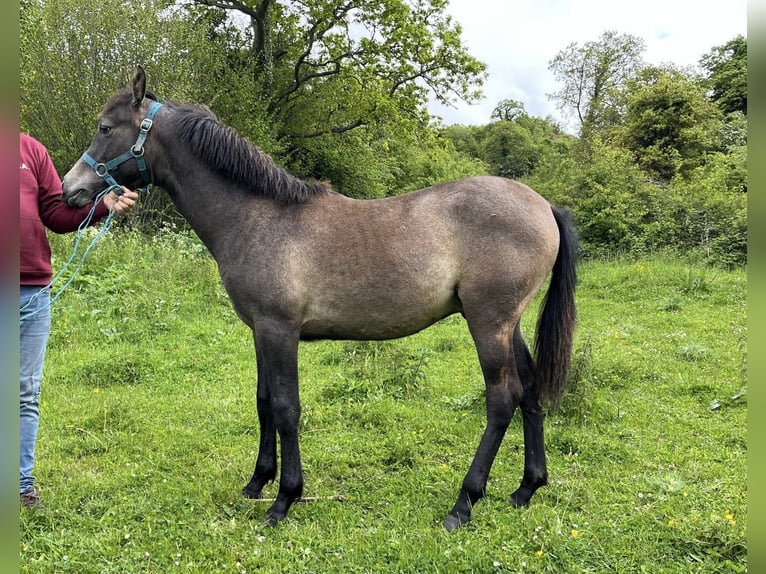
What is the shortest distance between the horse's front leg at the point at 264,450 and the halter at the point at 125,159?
4.85 feet

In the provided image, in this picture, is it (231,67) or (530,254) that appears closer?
(530,254)

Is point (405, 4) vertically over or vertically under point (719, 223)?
over

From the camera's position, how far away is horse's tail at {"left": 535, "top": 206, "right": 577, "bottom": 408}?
3.50 m

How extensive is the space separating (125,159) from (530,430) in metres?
3.34

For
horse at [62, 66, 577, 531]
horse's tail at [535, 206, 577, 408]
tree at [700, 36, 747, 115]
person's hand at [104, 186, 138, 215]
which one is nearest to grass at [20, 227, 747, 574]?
horse at [62, 66, 577, 531]

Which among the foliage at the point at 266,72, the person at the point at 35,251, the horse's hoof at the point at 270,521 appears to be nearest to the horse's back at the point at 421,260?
the horse's hoof at the point at 270,521

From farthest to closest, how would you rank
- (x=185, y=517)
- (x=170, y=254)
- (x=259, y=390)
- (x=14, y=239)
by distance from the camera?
(x=170, y=254) < (x=259, y=390) < (x=185, y=517) < (x=14, y=239)

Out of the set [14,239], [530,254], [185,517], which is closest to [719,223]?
[530,254]

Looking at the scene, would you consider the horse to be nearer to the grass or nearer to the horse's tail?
the horse's tail

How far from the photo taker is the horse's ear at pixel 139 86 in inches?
121

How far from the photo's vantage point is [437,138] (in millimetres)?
20844

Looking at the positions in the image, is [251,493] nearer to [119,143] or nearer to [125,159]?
[125,159]

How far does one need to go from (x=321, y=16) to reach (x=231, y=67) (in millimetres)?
3821

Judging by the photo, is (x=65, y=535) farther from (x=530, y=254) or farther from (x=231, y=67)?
(x=231, y=67)
